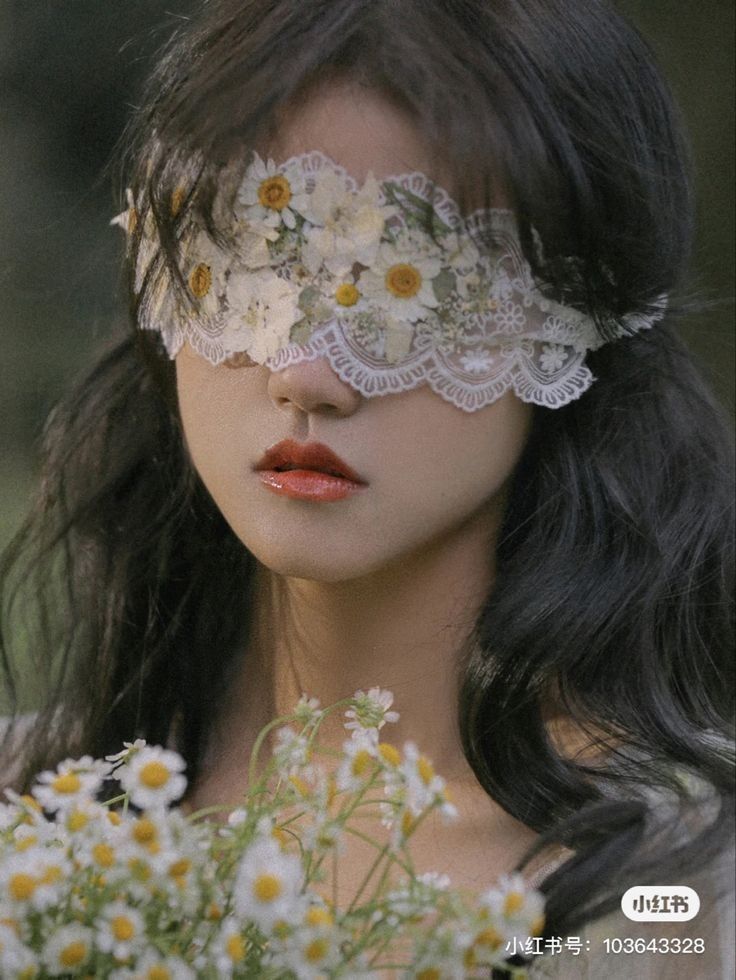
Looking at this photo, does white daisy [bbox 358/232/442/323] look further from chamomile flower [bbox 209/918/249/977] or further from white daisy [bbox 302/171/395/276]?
chamomile flower [bbox 209/918/249/977]

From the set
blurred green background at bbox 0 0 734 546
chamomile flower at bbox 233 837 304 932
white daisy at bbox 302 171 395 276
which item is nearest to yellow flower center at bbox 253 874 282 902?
chamomile flower at bbox 233 837 304 932

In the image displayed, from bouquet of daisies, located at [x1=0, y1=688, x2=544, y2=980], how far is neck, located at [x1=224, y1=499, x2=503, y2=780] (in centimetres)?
41

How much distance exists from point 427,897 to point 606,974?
13.9 inches

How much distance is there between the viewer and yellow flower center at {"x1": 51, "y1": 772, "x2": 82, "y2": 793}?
71cm

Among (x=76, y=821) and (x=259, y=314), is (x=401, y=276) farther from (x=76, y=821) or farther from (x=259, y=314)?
(x=76, y=821)

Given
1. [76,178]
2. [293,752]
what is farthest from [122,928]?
[76,178]

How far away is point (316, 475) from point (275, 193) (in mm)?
204

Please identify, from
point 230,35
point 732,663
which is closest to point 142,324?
point 230,35

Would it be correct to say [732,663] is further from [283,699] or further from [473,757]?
[283,699]

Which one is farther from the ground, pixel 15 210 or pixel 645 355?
pixel 15 210

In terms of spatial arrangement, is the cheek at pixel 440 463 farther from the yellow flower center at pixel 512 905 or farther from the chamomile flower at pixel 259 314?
the yellow flower center at pixel 512 905

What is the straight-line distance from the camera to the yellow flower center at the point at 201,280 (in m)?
1.05

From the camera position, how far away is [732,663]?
120cm

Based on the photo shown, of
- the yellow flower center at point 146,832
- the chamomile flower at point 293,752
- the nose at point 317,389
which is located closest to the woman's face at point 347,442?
the nose at point 317,389
